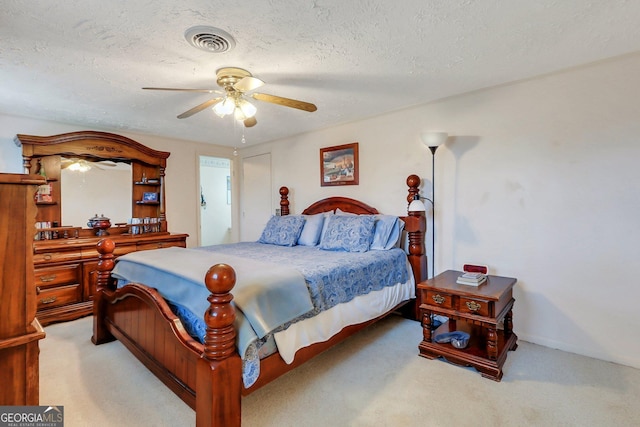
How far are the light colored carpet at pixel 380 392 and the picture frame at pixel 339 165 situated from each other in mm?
2140

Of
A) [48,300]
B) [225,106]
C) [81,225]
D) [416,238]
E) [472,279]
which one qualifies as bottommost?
[48,300]

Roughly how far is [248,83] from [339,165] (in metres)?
2.09

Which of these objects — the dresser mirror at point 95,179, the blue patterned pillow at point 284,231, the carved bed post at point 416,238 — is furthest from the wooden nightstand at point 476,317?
the dresser mirror at point 95,179

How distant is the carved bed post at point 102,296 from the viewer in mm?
2664

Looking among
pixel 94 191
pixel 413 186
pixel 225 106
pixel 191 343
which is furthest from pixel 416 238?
pixel 94 191

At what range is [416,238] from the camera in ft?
10.3

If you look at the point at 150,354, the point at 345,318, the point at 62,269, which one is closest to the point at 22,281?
the point at 150,354

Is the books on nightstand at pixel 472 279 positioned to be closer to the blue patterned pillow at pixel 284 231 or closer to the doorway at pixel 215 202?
the blue patterned pillow at pixel 284 231

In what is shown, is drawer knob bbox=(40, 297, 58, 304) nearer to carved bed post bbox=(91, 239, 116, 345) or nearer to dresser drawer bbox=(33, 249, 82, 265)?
dresser drawer bbox=(33, 249, 82, 265)

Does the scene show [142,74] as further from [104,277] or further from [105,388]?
[105,388]

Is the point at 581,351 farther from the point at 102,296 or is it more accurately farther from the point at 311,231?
the point at 102,296

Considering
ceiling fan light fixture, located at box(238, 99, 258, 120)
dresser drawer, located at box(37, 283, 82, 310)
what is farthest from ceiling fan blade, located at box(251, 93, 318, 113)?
dresser drawer, located at box(37, 283, 82, 310)

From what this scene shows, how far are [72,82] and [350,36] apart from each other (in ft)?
7.78

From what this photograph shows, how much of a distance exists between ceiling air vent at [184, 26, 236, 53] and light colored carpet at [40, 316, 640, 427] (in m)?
2.29
